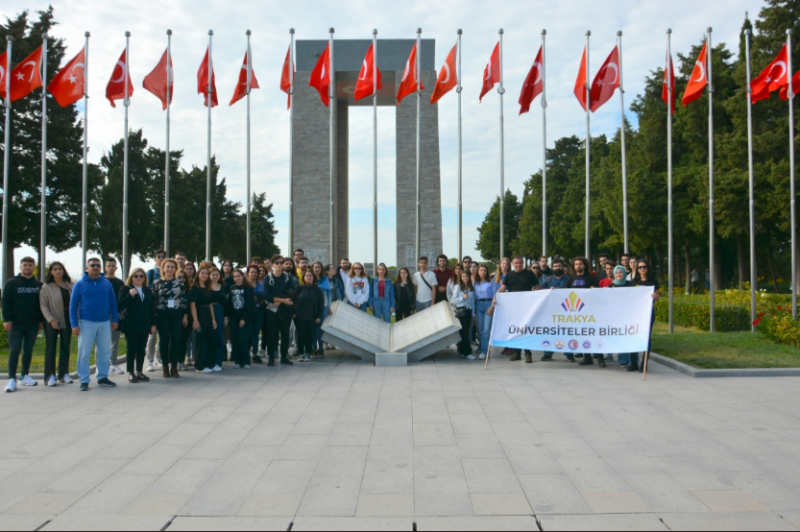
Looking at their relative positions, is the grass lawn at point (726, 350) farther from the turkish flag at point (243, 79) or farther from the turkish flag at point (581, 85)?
the turkish flag at point (243, 79)

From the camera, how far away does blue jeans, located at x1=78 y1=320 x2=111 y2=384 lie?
26.7 ft

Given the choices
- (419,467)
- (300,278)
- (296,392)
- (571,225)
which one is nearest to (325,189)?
(300,278)

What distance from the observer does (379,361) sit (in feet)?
33.2

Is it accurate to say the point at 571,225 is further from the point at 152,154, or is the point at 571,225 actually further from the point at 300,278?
the point at 300,278

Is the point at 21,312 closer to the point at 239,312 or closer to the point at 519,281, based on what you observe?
the point at 239,312

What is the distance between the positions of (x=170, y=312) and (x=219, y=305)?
89 centimetres

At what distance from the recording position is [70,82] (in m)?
15.5

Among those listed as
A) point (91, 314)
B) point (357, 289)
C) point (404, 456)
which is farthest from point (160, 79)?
point (404, 456)

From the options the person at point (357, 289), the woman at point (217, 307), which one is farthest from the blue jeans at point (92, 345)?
the person at point (357, 289)

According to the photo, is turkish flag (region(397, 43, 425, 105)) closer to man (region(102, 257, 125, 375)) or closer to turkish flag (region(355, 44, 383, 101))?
turkish flag (region(355, 44, 383, 101))

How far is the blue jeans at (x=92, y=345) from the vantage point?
813cm

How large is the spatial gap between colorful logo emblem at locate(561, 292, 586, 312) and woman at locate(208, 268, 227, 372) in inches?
211

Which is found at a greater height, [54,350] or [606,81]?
[606,81]

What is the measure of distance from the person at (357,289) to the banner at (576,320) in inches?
110
